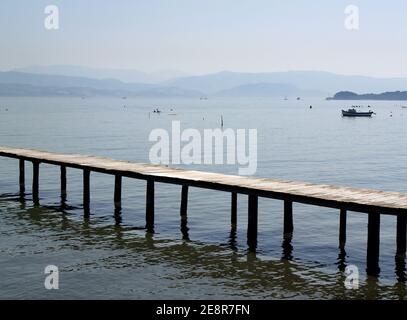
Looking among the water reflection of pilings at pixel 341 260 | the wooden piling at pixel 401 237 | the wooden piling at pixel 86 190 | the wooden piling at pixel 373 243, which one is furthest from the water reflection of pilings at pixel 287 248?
the wooden piling at pixel 86 190

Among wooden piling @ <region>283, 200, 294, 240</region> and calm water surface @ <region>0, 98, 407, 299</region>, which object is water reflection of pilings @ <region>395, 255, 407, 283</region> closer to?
calm water surface @ <region>0, 98, 407, 299</region>

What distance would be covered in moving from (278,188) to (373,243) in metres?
3.98

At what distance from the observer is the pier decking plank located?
2023 cm

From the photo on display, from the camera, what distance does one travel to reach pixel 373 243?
67.7 feet

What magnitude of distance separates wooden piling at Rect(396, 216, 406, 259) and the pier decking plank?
2.41ft

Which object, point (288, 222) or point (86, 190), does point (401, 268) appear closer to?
point (288, 222)

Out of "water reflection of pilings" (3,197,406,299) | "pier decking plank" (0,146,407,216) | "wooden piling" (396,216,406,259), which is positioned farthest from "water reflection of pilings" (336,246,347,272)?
"pier decking plank" (0,146,407,216)

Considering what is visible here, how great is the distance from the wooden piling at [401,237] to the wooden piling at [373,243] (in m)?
0.96

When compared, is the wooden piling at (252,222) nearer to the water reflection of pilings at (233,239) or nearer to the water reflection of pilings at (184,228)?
the water reflection of pilings at (233,239)

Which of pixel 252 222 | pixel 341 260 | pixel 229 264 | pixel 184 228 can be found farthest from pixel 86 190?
pixel 341 260

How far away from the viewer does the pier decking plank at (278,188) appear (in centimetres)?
2023

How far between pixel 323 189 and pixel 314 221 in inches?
239
